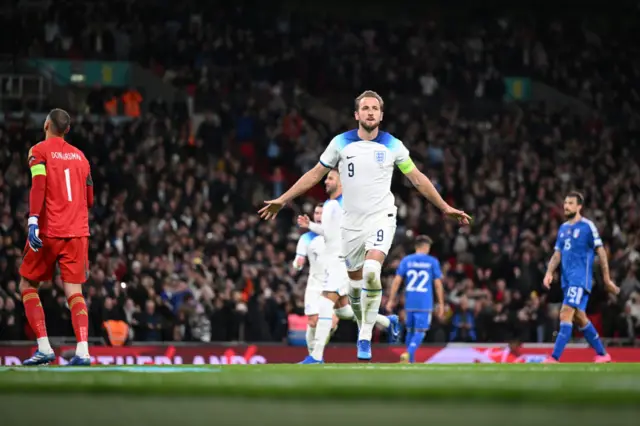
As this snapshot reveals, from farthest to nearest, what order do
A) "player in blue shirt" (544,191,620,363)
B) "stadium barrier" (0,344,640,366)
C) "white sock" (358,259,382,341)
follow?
"stadium barrier" (0,344,640,366)
"player in blue shirt" (544,191,620,363)
"white sock" (358,259,382,341)

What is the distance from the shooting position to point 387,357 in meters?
21.2

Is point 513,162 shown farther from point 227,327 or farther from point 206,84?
point 227,327

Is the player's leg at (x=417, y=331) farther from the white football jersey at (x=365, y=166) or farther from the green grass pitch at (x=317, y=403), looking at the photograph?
the green grass pitch at (x=317, y=403)

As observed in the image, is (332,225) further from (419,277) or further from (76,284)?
(76,284)

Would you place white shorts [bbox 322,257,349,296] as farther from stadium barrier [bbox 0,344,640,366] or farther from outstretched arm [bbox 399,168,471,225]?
stadium barrier [bbox 0,344,640,366]

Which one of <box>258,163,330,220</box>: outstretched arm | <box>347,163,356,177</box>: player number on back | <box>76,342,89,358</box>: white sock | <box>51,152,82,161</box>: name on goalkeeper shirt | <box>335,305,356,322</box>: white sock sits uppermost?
<box>51,152,82,161</box>: name on goalkeeper shirt

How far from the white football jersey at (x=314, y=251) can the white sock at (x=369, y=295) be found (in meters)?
4.18

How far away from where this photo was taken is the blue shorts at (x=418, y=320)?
19594mm

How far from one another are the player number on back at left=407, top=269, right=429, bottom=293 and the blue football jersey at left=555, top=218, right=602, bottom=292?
345cm

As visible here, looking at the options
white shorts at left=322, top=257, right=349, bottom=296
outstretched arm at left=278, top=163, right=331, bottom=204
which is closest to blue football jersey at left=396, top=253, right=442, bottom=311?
white shorts at left=322, top=257, right=349, bottom=296

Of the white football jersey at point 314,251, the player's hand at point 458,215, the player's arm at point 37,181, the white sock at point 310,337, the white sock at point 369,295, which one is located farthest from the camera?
the white sock at point 310,337

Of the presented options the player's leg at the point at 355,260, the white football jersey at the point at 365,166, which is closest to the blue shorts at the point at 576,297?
the player's leg at the point at 355,260

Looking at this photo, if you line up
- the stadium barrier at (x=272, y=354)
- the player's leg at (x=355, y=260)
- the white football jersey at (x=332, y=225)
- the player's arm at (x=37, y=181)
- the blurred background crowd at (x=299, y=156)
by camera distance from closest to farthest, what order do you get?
the player's arm at (x=37, y=181), the player's leg at (x=355, y=260), the white football jersey at (x=332, y=225), the stadium barrier at (x=272, y=354), the blurred background crowd at (x=299, y=156)

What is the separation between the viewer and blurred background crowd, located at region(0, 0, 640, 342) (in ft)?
76.2
